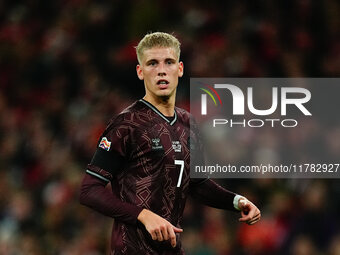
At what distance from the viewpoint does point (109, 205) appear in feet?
12.9

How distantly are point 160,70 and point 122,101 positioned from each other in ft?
18.3

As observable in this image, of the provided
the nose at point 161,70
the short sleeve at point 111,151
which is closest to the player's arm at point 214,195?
the short sleeve at point 111,151

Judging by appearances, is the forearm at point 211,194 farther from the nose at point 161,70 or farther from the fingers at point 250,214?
the nose at point 161,70

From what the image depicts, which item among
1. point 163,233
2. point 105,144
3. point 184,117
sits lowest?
point 163,233

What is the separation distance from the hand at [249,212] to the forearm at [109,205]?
67cm

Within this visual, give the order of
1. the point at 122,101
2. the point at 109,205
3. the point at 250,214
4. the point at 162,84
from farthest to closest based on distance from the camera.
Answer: the point at 122,101, the point at 250,214, the point at 162,84, the point at 109,205

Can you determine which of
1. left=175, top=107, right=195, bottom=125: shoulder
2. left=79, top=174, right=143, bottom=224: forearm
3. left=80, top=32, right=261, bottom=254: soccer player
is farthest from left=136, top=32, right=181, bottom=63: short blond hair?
left=79, top=174, right=143, bottom=224: forearm

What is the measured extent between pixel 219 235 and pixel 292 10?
362 centimetres

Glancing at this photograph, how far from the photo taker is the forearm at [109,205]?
391 centimetres

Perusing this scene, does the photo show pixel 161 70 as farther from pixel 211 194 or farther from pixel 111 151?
pixel 211 194

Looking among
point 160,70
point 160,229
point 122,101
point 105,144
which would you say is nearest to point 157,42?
point 160,70

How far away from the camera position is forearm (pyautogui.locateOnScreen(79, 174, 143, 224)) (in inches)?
154

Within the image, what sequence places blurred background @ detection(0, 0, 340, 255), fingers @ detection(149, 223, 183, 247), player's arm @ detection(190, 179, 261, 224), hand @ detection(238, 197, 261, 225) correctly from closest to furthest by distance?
fingers @ detection(149, 223, 183, 247)
hand @ detection(238, 197, 261, 225)
player's arm @ detection(190, 179, 261, 224)
blurred background @ detection(0, 0, 340, 255)

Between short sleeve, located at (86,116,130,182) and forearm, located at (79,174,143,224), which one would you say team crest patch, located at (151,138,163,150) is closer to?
short sleeve, located at (86,116,130,182)
